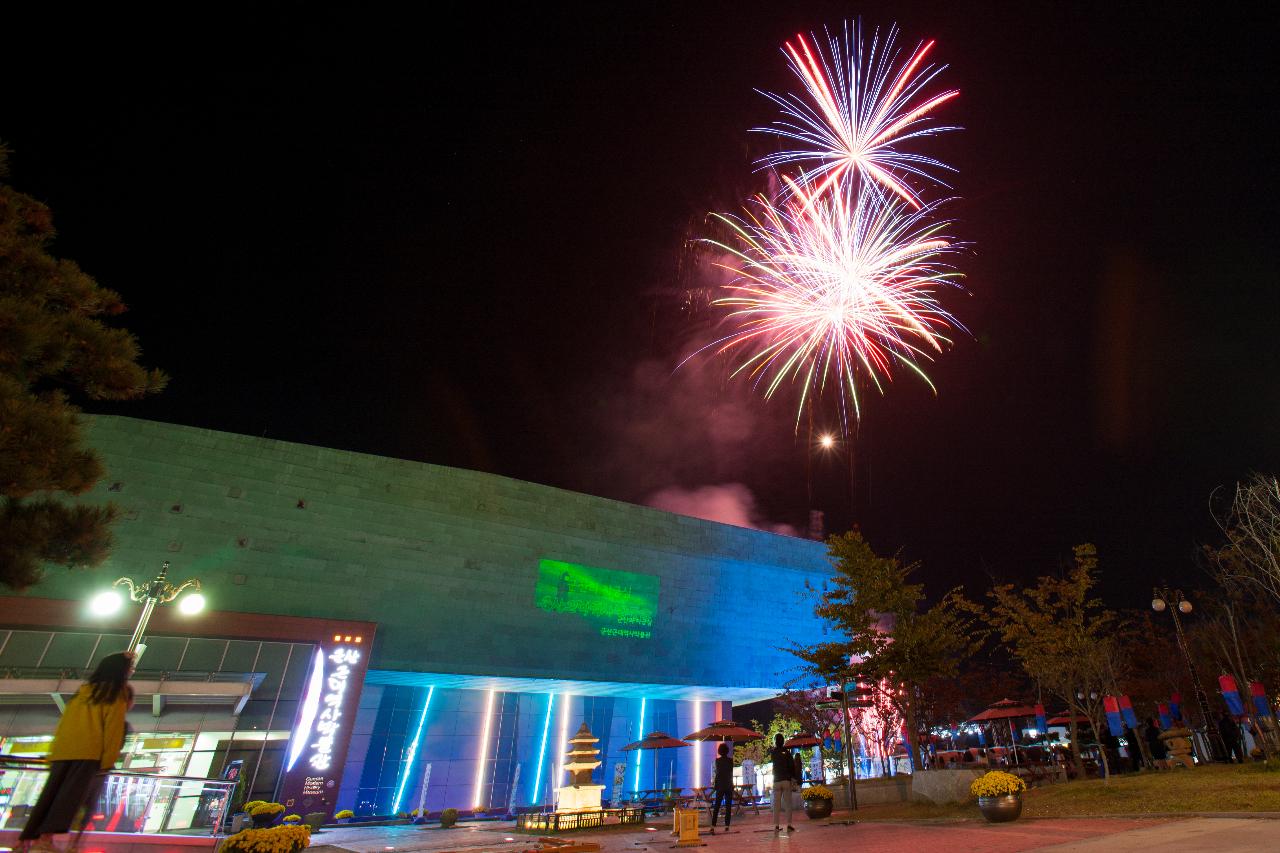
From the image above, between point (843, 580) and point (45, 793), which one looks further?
point (843, 580)

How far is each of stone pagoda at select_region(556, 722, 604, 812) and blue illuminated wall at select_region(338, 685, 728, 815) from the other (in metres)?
13.1

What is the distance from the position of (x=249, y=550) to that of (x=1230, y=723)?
1563 inches

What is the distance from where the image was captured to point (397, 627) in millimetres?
31531

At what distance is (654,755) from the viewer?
129ft

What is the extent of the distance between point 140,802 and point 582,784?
16034 millimetres

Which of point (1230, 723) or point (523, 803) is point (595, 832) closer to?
point (523, 803)

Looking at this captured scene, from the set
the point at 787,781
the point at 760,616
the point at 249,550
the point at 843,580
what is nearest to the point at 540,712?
the point at 760,616

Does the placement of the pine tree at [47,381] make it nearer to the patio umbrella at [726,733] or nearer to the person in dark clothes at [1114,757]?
the patio umbrella at [726,733]

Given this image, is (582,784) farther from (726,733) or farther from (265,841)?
(265,841)

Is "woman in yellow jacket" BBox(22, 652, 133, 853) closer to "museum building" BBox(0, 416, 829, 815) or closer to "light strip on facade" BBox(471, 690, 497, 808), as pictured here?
"museum building" BBox(0, 416, 829, 815)

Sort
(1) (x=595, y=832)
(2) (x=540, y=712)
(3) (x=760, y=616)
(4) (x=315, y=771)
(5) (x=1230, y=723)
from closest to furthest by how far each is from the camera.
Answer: (1) (x=595, y=832) < (5) (x=1230, y=723) < (4) (x=315, y=771) < (2) (x=540, y=712) < (3) (x=760, y=616)

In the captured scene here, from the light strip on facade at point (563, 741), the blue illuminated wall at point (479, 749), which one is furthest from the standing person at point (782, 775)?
the light strip on facade at point (563, 741)

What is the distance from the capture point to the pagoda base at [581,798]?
21047mm

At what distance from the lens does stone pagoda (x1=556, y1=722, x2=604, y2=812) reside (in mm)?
21141
